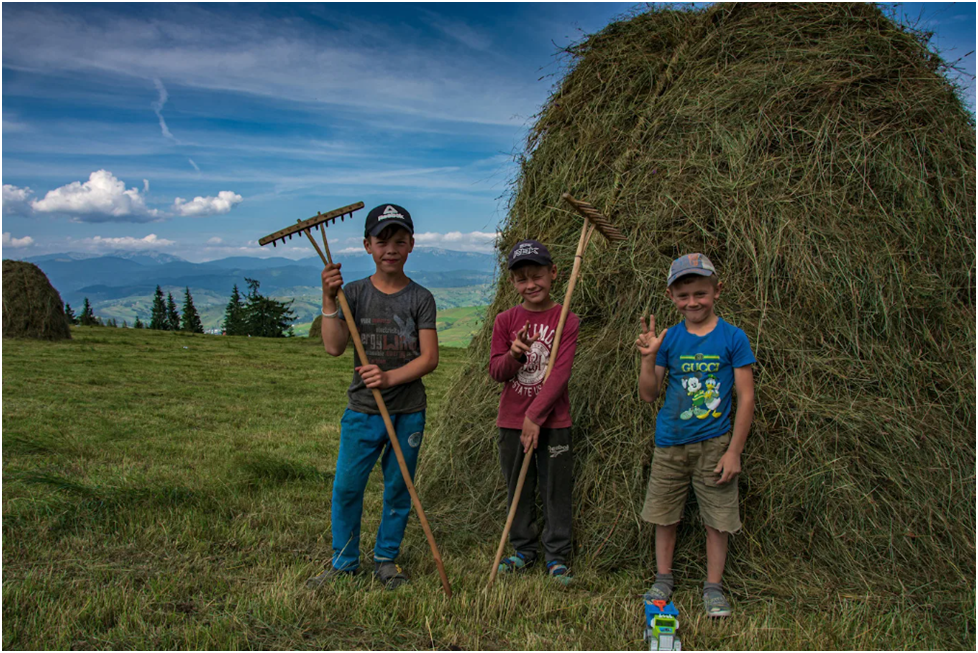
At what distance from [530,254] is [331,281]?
1108 millimetres

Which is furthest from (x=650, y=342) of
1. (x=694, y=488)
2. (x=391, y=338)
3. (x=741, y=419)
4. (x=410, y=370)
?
(x=391, y=338)

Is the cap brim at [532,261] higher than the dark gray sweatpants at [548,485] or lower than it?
higher

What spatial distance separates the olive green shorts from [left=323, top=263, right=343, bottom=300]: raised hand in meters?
1.97

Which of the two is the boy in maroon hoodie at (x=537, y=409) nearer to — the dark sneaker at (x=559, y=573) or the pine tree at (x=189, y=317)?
the dark sneaker at (x=559, y=573)

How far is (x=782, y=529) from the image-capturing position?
11.2 feet

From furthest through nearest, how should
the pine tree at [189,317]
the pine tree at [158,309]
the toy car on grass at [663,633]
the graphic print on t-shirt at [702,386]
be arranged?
the pine tree at [158,309]
the pine tree at [189,317]
the graphic print on t-shirt at [702,386]
the toy car on grass at [663,633]

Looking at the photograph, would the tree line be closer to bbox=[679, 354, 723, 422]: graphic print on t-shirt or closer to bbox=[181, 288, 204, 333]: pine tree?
bbox=[181, 288, 204, 333]: pine tree

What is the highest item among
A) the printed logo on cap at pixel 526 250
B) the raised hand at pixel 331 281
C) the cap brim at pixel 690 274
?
the printed logo on cap at pixel 526 250

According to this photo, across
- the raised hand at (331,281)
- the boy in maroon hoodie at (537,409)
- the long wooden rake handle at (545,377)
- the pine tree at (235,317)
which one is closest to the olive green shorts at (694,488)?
the boy in maroon hoodie at (537,409)

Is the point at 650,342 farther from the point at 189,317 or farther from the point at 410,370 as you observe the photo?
the point at 189,317

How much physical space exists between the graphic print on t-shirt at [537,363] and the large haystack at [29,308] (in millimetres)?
21146

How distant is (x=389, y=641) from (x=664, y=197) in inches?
122

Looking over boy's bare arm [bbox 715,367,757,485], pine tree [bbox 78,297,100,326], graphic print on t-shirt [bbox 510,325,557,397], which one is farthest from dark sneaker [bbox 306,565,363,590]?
pine tree [bbox 78,297,100,326]

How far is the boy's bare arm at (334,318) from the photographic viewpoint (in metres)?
3.39
